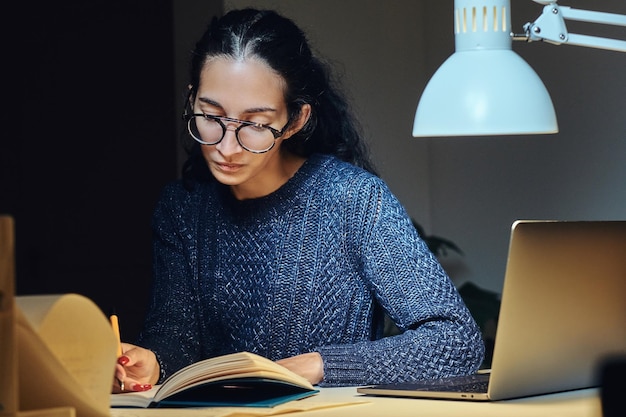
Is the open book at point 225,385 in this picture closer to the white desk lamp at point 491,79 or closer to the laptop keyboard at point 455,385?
the laptop keyboard at point 455,385

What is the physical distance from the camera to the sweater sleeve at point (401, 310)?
2.04 m

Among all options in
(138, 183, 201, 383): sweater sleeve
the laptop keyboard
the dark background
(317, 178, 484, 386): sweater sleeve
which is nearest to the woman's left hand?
(317, 178, 484, 386): sweater sleeve

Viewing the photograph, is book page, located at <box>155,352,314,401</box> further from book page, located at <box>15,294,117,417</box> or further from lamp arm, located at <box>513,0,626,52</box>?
lamp arm, located at <box>513,0,626,52</box>

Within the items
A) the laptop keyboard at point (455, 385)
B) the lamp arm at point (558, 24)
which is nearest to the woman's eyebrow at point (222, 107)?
the lamp arm at point (558, 24)

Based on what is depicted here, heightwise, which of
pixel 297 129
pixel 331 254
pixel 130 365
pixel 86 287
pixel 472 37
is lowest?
pixel 86 287

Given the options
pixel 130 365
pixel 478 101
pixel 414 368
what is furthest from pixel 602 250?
pixel 130 365

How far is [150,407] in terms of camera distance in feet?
5.55

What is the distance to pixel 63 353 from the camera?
4.06 feet

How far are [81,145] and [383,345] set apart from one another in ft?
8.78

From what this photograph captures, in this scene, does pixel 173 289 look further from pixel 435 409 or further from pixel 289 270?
pixel 435 409

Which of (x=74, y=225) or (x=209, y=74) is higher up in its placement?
(x=209, y=74)

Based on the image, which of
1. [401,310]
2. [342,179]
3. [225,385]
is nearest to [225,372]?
[225,385]

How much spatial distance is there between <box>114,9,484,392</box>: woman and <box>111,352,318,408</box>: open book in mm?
406

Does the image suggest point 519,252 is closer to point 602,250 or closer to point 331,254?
point 602,250
